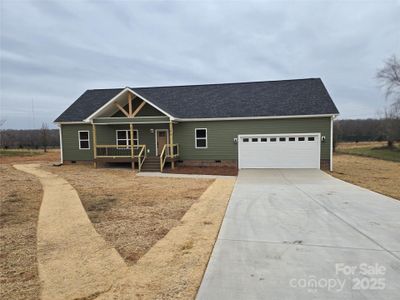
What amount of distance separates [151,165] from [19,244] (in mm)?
11595

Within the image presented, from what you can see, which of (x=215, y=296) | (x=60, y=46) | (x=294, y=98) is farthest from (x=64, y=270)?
(x=60, y=46)

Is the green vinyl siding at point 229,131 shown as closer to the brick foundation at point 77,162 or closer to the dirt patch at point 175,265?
the brick foundation at point 77,162

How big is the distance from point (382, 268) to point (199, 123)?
47.5 feet

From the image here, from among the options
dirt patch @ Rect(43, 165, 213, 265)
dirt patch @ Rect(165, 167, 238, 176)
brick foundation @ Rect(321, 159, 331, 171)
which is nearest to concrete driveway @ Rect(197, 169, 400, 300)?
dirt patch @ Rect(43, 165, 213, 265)

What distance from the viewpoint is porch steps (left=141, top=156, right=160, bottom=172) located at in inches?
637

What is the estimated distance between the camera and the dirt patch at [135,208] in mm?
5062

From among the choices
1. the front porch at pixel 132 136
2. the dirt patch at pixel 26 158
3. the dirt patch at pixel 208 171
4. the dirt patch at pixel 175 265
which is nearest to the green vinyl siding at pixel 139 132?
the front porch at pixel 132 136

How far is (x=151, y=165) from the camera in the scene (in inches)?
647

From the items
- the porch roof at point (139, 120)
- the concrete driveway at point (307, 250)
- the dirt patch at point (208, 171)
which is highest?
the porch roof at point (139, 120)

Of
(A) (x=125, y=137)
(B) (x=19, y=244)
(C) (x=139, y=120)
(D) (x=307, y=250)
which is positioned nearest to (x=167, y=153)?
(C) (x=139, y=120)

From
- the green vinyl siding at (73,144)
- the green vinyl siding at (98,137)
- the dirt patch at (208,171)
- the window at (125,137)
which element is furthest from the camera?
the green vinyl siding at (73,144)

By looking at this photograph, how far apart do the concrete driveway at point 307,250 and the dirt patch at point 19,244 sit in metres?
2.28

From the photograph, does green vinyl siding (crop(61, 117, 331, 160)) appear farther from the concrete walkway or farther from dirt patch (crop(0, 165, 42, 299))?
the concrete walkway

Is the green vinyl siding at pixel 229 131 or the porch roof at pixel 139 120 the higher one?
the porch roof at pixel 139 120
